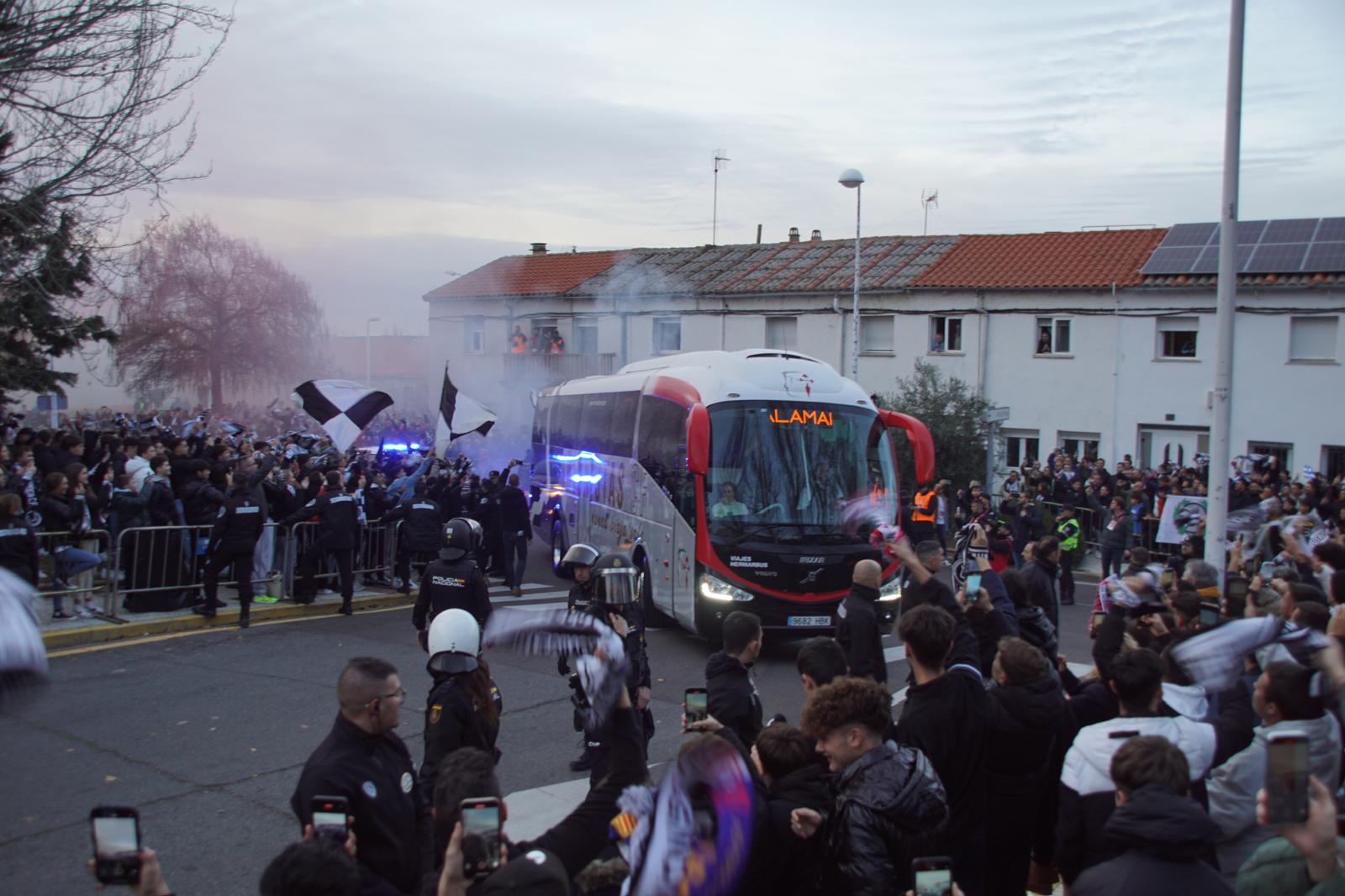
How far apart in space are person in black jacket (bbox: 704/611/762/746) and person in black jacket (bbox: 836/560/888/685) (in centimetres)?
200

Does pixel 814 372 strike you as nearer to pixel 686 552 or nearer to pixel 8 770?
pixel 686 552

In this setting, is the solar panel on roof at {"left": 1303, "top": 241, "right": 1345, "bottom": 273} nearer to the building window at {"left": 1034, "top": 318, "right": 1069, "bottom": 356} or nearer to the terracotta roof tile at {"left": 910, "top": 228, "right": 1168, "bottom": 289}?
the terracotta roof tile at {"left": 910, "top": 228, "right": 1168, "bottom": 289}

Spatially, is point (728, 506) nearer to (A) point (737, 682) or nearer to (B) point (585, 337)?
(A) point (737, 682)

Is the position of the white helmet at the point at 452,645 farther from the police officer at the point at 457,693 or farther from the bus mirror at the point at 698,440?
the bus mirror at the point at 698,440

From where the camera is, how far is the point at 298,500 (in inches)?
560

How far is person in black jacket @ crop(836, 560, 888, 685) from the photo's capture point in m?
6.69

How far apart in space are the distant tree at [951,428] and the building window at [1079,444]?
272cm

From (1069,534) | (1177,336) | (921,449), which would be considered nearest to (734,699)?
(921,449)

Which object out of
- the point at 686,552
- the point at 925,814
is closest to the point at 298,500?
the point at 686,552

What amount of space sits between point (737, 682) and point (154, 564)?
9.82m

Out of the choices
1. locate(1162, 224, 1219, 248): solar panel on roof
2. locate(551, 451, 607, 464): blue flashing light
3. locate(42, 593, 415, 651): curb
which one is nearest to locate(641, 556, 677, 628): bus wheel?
locate(551, 451, 607, 464): blue flashing light

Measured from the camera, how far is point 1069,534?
15.5m

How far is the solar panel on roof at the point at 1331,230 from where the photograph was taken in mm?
25094

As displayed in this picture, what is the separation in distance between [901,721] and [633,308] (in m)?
32.5
